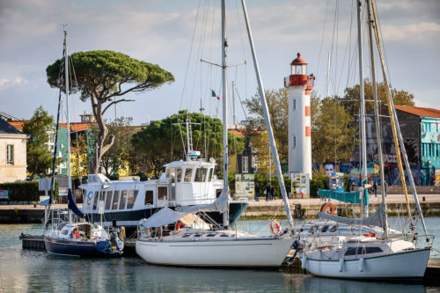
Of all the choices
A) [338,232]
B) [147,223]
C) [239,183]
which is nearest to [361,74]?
[338,232]

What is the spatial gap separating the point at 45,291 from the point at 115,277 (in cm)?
364

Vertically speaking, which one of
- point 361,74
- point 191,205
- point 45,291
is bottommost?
point 45,291

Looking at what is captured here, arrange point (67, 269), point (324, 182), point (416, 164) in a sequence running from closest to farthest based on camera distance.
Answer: point (67, 269), point (324, 182), point (416, 164)

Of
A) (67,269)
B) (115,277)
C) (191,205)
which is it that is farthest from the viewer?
(191,205)

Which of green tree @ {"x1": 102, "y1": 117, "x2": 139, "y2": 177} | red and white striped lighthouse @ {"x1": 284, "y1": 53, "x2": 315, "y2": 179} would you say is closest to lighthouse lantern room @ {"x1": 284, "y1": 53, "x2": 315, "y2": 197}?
red and white striped lighthouse @ {"x1": 284, "y1": 53, "x2": 315, "y2": 179}

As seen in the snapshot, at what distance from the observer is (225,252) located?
37.3 m

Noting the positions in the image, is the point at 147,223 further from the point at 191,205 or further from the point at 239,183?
the point at 239,183

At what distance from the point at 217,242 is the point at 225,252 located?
1.51 ft

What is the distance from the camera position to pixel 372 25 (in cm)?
3491

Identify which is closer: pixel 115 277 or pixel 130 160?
pixel 115 277

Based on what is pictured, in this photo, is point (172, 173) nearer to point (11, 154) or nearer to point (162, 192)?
point (162, 192)

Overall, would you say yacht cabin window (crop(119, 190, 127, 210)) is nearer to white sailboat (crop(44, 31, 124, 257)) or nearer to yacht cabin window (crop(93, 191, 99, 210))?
white sailboat (crop(44, 31, 124, 257))

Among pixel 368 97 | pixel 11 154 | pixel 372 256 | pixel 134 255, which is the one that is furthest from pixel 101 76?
pixel 372 256

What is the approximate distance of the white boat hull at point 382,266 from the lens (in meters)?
32.5
